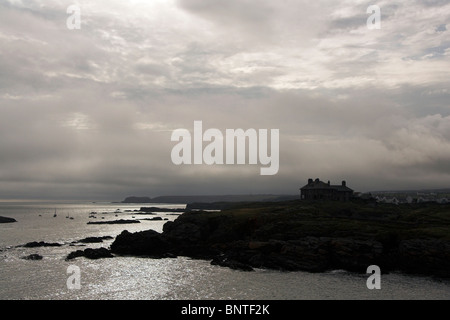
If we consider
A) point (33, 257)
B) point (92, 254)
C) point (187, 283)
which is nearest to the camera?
point (187, 283)

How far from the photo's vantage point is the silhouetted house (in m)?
148

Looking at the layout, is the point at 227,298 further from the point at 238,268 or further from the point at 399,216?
the point at 399,216

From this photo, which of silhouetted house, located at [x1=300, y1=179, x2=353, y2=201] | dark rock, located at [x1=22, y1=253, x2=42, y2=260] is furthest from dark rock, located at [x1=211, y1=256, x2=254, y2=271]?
silhouetted house, located at [x1=300, y1=179, x2=353, y2=201]

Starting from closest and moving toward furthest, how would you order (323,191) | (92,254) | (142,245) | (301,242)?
(301,242) → (92,254) → (142,245) → (323,191)

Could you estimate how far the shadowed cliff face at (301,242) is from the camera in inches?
2648

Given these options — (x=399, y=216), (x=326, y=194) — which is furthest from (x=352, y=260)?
(x=326, y=194)

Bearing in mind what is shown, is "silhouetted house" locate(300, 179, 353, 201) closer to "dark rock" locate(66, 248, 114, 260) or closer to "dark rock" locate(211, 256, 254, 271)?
"dark rock" locate(211, 256, 254, 271)

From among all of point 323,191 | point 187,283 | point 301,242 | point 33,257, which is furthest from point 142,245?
point 323,191

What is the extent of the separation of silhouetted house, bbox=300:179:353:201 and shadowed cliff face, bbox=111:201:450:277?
136 feet

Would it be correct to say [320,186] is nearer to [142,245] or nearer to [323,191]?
[323,191]

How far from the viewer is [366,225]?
3282 inches

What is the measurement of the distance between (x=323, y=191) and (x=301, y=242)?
78.6 meters

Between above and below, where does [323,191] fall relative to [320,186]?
below

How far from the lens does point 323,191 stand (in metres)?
148
